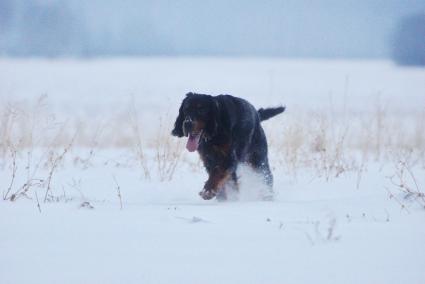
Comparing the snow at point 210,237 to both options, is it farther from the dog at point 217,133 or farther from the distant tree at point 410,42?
the distant tree at point 410,42

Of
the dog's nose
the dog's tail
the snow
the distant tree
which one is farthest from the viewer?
the distant tree

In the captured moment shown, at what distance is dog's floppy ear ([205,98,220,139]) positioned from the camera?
4.26 m

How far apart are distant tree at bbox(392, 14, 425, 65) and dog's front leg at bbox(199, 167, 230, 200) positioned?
9.80 feet

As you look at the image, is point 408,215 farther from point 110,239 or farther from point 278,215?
point 110,239

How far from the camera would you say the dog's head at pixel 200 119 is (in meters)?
4.25

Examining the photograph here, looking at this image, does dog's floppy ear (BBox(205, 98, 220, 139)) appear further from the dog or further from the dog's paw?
the dog's paw

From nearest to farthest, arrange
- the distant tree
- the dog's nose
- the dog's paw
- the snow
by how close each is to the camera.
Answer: the snow
the dog's paw
the dog's nose
the distant tree

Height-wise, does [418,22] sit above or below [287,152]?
above

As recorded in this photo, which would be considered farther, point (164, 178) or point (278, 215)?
point (164, 178)

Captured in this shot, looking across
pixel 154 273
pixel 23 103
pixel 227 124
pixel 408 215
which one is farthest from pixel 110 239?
pixel 23 103

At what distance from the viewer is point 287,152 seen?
5.73 m

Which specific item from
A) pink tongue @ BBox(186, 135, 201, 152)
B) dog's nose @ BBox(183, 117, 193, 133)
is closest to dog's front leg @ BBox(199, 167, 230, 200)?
pink tongue @ BBox(186, 135, 201, 152)

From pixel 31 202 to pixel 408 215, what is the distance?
7.11ft

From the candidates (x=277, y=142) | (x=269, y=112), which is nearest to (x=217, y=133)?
(x=269, y=112)
